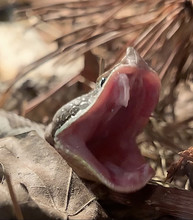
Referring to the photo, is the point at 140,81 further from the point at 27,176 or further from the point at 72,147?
the point at 27,176

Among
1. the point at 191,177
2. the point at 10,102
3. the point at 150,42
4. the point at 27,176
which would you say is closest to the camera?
the point at 27,176

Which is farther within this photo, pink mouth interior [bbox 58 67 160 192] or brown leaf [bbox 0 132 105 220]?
pink mouth interior [bbox 58 67 160 192]

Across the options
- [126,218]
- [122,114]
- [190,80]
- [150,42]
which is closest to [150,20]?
[150,42]

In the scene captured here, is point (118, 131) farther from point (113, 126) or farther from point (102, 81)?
point (102, 81)

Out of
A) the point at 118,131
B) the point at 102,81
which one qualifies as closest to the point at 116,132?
the point at 118,131

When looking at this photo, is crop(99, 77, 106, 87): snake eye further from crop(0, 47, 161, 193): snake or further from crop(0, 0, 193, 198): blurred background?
crop(0, 0, 193, 198): blurred background

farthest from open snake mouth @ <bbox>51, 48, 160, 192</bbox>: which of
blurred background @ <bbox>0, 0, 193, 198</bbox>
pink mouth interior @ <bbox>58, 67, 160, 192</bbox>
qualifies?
blurred background @ <bbox>0, 0, 193, 198</bbox>

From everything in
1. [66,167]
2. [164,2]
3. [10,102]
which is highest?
[164,2]

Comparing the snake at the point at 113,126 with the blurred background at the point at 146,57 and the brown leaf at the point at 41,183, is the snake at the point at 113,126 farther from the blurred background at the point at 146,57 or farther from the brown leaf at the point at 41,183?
the blurred background at the point at 146,57
